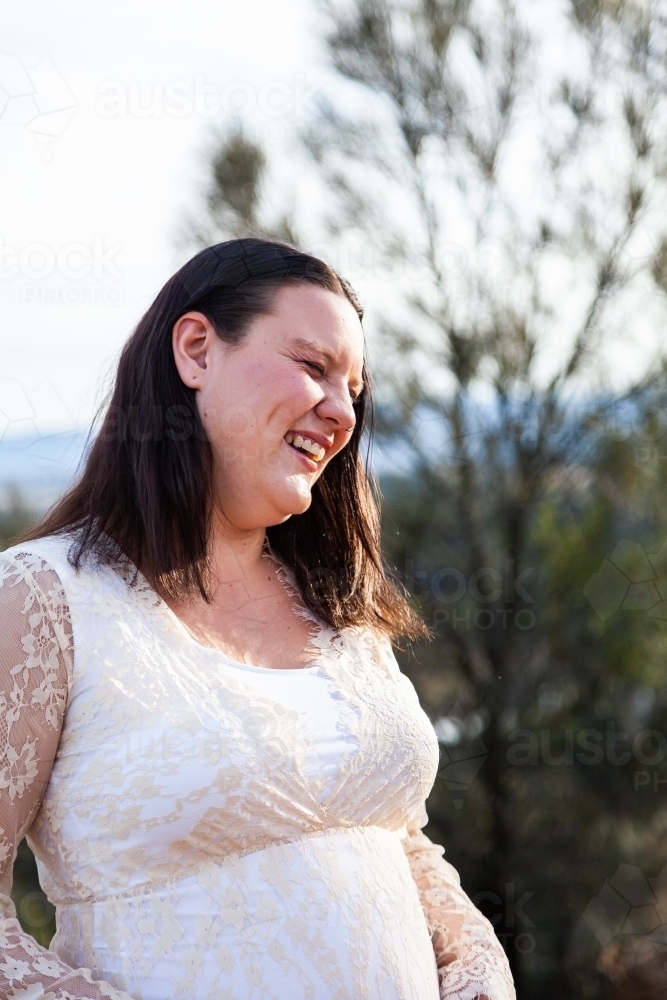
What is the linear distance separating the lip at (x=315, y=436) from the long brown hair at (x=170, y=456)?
4.5 inches

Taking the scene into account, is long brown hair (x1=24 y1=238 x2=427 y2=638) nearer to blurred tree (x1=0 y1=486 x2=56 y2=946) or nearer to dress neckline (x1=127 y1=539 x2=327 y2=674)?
dress neckline (x1=127 y1=539 x2=327 y2=674)

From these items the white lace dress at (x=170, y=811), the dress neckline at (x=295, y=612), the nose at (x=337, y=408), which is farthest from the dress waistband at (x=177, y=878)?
the nose at (x=337, y=408)

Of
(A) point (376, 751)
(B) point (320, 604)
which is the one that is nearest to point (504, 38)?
(B) point (320, 604)

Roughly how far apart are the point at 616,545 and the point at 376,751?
2.33 m

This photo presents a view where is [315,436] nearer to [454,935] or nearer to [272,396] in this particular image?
[272,396]

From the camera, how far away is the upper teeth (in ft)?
4.33

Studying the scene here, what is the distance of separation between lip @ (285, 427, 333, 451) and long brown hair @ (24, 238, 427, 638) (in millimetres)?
114

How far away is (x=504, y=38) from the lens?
10.6 ft

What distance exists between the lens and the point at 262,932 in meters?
1.10

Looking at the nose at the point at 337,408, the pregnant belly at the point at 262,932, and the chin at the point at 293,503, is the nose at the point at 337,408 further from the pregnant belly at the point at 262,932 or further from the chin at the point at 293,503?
the pregnant belly at the point at 262,932

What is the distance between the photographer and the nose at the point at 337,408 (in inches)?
52.3

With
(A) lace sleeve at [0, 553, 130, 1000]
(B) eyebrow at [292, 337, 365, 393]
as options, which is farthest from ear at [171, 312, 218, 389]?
(A) lace sleeve at [0, 553, 130, 1000]

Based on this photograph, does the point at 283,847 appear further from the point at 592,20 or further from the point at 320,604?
the point at 592,20

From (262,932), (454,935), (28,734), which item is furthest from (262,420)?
(454,935)
